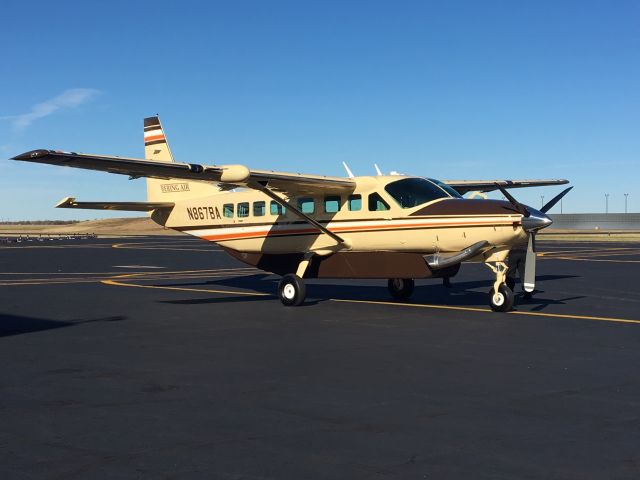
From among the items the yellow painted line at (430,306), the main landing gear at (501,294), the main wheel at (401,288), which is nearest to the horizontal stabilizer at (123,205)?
the yellow painted line at (430,306)

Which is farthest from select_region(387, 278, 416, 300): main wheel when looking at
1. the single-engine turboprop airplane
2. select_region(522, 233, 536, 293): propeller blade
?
select_region(522, 233, 536, 293): propeller blade

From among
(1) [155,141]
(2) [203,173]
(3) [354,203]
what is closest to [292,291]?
(3) [354,203]

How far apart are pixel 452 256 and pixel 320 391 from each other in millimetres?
9127

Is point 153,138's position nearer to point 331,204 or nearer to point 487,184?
point 331,204

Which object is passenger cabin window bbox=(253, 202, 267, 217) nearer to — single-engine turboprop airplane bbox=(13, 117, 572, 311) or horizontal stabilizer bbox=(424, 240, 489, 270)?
single-engine turboprop airplane bbox=(13, 117, 572, 311)

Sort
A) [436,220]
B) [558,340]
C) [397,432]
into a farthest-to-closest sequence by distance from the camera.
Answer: [436,220] < [558,340] < [397,432]

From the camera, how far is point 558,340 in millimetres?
12680

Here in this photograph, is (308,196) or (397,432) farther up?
(308,196)

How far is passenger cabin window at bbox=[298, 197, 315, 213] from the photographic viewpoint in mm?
19891

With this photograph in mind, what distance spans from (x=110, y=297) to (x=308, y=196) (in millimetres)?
6211

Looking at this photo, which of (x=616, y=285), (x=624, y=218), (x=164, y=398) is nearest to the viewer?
(x=164, y=398)

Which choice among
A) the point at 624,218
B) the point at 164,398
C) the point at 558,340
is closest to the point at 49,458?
the point at 164,398

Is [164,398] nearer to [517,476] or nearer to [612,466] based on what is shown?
[517,476]

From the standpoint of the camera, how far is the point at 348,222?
1908 centimetres
